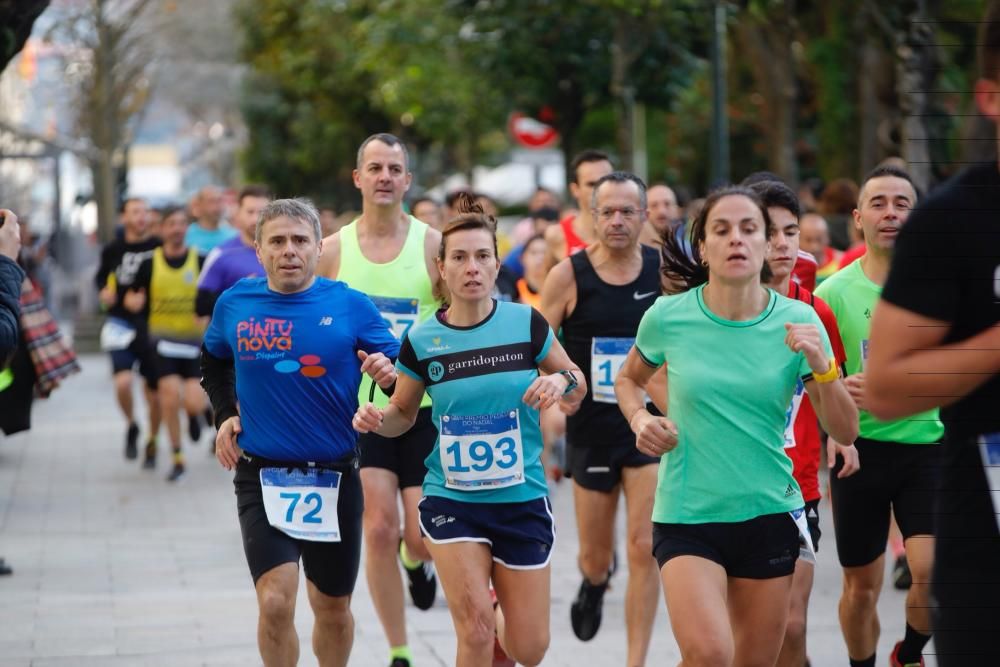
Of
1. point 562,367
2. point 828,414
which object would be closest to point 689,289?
point 562,367

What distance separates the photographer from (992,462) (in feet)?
11.4

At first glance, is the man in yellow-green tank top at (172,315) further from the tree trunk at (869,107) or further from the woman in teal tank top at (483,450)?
the tree trunk at (869,107)

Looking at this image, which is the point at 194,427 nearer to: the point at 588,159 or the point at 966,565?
the point at 588,159

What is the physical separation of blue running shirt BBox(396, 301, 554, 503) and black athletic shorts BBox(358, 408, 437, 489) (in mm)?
1252

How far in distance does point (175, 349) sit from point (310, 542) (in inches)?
308

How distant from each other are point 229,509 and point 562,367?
654 cm

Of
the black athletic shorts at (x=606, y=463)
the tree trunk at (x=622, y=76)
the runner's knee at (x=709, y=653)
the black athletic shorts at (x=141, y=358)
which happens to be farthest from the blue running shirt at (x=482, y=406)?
the tree trunk at (x=622, y=76)

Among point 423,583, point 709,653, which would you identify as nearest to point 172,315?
point 423,583

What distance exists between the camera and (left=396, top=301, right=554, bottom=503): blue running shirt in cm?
564

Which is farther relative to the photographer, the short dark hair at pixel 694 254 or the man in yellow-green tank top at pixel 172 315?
the man in yellow-green tank top at pixel 172 315

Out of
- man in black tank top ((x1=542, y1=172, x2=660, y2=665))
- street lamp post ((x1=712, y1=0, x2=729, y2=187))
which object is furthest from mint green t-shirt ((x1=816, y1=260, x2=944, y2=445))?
street lamp post ((x1=712, y1=0, x2=729, y2=187))

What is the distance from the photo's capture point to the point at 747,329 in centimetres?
505

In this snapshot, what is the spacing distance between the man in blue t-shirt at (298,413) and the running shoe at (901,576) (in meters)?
3.87

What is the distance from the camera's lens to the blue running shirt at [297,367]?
5.86 m
